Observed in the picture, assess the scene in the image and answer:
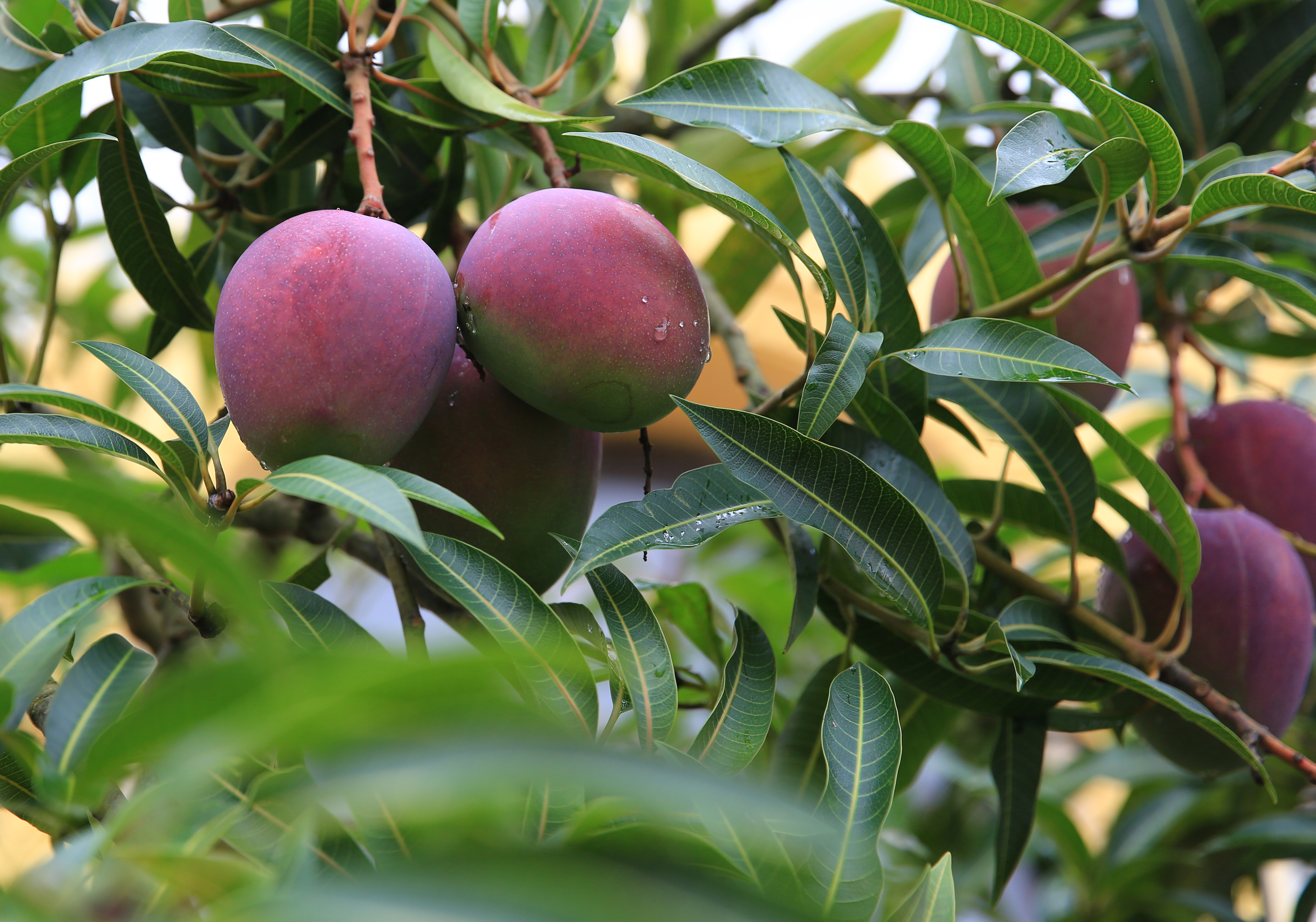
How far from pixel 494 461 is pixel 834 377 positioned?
19 centimetres

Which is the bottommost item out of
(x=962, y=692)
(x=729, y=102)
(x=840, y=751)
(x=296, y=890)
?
(x=962, y=692)

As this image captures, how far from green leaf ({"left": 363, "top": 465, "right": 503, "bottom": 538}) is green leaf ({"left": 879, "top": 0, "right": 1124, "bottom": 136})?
357 mm

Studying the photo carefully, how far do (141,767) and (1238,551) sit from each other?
2.36ft

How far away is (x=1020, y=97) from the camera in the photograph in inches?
39.8

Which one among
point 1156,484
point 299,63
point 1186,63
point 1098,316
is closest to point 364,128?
point 299,63

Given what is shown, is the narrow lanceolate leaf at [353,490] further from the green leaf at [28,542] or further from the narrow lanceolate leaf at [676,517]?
the green leaf at [28,542]

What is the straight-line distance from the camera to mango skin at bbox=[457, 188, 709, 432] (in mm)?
476

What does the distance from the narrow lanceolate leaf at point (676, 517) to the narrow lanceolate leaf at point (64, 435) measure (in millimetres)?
194

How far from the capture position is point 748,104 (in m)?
0.56

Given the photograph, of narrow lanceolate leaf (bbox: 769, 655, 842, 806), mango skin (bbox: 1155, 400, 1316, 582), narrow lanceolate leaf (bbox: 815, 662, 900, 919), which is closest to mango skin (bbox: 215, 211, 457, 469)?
narrow lanceolate leaf (bbox: 815, 662, 900, 919)

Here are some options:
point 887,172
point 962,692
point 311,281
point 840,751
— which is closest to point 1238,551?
point 962,692

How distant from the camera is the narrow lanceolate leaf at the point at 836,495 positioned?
46cm

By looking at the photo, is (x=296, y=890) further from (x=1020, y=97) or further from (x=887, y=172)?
(x=887, y=172)

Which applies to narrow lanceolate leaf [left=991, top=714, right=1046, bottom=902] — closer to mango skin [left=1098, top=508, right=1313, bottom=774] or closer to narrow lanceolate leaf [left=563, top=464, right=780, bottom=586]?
mango skin [left=1098, top=508, right=1313, bottom=774]
